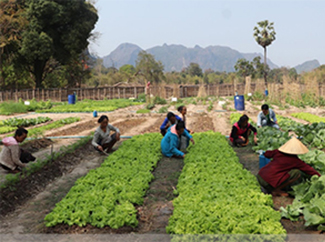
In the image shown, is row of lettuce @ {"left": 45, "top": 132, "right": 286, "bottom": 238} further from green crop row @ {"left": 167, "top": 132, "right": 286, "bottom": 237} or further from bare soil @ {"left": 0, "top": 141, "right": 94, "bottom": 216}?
bare soil @ {"left": 0, "top": 141, "right": 94, "bottom": 216}

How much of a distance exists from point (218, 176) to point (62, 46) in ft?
115

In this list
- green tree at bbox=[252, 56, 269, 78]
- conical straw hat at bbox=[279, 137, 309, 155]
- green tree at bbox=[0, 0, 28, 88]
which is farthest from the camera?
green tree at bbox=[252, 56, 269, 78]

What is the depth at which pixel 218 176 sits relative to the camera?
5.75 meters

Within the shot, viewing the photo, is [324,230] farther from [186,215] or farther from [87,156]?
[87,156]

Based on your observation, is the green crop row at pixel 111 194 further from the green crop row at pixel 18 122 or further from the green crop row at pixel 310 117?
the green crop row at pixel 18 122

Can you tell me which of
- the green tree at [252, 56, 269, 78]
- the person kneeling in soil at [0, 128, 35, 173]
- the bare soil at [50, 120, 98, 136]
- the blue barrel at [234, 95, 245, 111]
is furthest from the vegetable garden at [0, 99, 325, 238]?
the green tree at [252, 56, 269, 78]

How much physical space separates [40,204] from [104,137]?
3318 millimetres

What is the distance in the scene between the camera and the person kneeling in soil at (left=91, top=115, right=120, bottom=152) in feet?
27.6

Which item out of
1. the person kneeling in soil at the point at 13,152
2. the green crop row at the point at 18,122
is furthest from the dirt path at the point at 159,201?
the green crop row at the point at 18,122

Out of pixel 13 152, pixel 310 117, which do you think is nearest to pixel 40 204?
pixel 13 152

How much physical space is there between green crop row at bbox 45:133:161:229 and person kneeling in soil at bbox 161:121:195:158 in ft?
1.29

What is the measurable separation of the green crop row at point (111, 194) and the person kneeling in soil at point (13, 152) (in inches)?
65.0

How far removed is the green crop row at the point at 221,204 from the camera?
396 cm

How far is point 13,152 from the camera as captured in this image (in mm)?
6656
